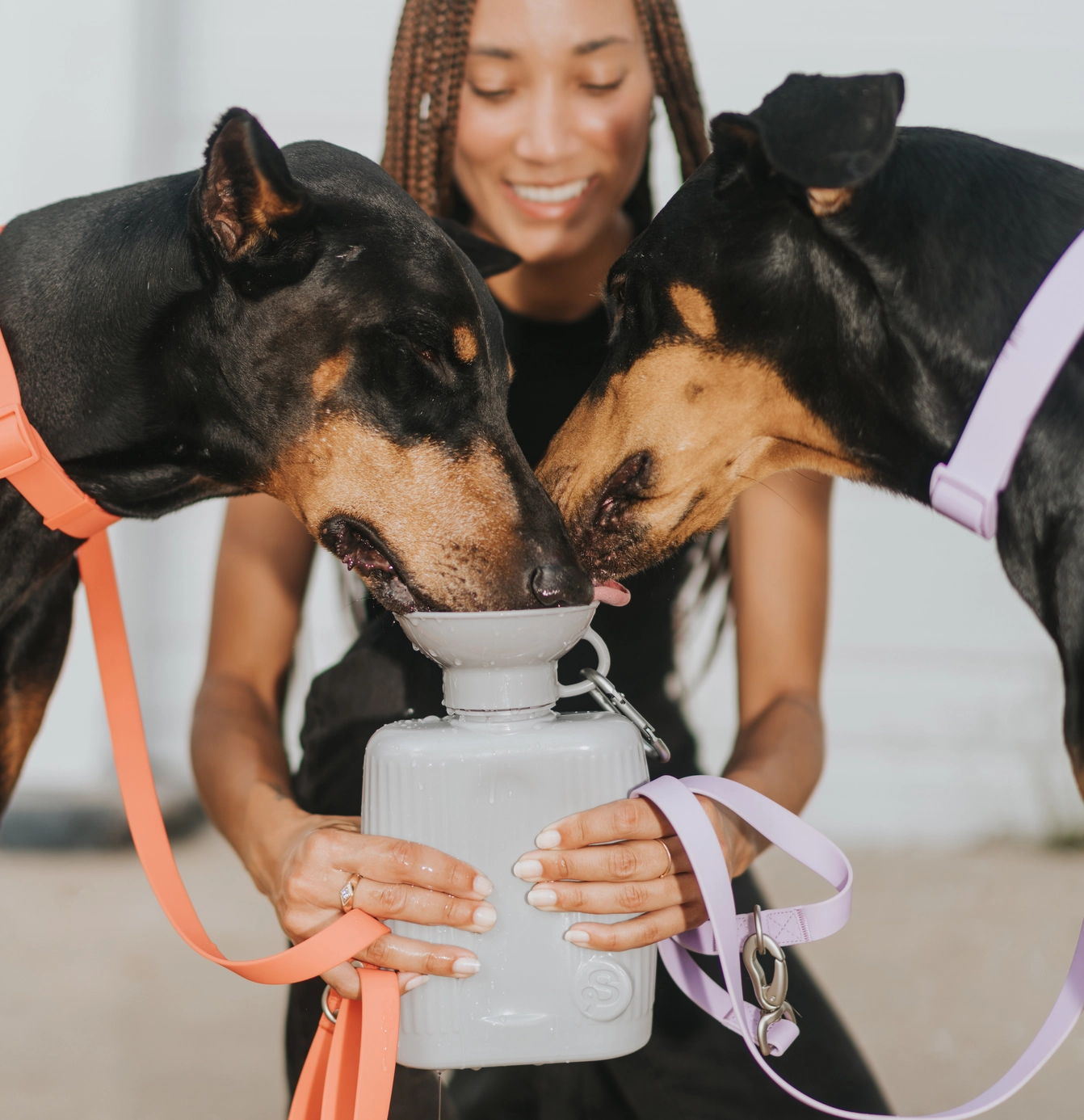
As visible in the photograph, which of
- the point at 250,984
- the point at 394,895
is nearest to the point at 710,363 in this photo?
the point at 394,895

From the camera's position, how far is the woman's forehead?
163cm

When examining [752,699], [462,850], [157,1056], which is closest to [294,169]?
[462,850]

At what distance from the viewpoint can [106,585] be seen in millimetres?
Result: 1351

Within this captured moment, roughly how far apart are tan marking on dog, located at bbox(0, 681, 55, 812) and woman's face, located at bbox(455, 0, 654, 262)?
3.28 feet

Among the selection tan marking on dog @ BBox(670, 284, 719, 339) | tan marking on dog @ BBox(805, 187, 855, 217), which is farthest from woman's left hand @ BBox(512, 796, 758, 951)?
tan marking on dog @ BBox(805, 187, 855, 217)

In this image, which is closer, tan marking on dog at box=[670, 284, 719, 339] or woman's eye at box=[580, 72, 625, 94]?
tan marking on dog at box=[670, 284, 719, 339]

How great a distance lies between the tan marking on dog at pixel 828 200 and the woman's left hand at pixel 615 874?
0.63 metres

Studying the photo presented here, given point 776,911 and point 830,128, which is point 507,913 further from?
point 830,128

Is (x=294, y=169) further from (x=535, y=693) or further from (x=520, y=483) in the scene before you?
(x=535, y=693)

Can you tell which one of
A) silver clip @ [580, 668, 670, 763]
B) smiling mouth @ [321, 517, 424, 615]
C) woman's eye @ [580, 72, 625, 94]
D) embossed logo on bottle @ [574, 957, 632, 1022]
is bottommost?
embossed logo on bottle @ [574, 957, 632, 1022]

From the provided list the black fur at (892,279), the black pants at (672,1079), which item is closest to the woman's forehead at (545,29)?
the black fur at (892,279)

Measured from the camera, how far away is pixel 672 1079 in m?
1.39

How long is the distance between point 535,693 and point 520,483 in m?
0.32

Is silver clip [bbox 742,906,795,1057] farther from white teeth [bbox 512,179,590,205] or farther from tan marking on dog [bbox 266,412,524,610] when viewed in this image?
white teeth [bbox 512,179,590,205]
